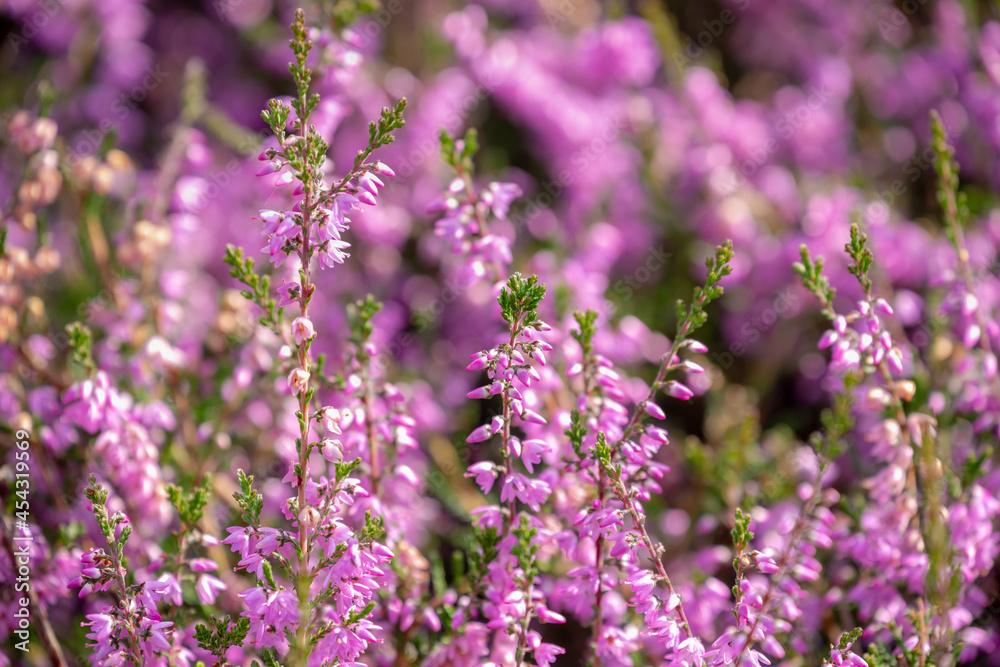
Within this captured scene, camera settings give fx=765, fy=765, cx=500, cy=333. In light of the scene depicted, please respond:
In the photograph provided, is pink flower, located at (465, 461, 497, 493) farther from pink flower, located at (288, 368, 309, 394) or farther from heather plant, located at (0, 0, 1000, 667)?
pink flower, located at (288, 368, 309, 394)

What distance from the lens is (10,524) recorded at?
2301 mm

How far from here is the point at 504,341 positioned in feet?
7.61

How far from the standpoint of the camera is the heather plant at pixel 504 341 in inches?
74.1

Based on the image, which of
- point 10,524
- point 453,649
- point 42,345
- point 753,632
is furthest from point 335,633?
point 42,345

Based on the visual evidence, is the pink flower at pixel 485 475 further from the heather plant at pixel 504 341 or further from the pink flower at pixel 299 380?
the pink flower at pixel 299 380

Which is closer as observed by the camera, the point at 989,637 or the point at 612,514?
the point at 612,514

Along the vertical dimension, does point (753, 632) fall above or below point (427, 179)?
below

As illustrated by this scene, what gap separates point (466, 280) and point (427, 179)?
6.57 ft

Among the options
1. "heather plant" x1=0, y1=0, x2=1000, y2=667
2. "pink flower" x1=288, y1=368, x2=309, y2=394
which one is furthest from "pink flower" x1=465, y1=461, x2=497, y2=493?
"pink flower" x1=288, y1=368, x2=309, y2=394

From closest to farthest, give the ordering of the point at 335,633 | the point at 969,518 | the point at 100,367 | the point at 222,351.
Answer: the point at 335,633, the point at 969,518, the point at 100,367, the point at 222,351

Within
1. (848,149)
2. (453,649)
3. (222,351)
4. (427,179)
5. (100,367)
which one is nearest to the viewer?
(453,649)

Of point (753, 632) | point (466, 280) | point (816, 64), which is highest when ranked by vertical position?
point (816, 64)

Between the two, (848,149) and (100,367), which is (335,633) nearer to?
(100,367)

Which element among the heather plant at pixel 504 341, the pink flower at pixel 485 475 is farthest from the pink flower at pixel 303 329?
the pink flower at pixel 485 475
